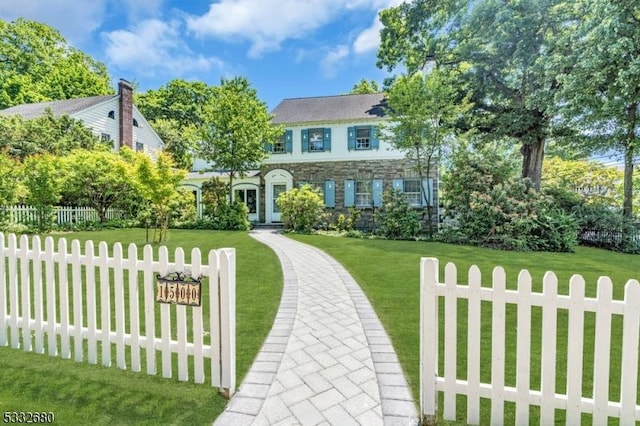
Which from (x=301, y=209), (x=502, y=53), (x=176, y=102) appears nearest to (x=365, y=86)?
(x=502, y=53)

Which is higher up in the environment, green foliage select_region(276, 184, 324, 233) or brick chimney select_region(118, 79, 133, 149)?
brick chimney select_region(118, 79, 133, 149)

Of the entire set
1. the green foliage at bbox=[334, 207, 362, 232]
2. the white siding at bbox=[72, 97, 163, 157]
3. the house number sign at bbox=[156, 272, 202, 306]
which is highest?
the white siding at bbox=[72, 97, 163, 157]

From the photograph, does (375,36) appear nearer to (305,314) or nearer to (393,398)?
(305,314)

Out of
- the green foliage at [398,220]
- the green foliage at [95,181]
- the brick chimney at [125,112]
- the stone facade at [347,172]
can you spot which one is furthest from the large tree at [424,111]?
the brick chimney at [125,112]

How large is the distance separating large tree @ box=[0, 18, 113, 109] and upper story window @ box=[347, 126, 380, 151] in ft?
87.2

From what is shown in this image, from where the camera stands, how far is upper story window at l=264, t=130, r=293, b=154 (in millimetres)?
18844

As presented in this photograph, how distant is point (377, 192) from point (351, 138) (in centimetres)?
320

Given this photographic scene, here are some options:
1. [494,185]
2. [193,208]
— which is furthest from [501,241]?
[193,208]

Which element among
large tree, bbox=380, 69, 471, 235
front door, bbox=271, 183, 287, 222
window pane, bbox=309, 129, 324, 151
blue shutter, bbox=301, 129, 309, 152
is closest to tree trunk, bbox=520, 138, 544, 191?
large tree, bbox=380, 69, 471, 235

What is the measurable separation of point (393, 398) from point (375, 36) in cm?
1892

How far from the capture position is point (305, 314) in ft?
13.9

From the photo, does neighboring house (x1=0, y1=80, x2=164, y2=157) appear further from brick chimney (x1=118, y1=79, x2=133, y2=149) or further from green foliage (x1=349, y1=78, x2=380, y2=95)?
green foliage (x1=349, y1=78, x2=380, y2=95)

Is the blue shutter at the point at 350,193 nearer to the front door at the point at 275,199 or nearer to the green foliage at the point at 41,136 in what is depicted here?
the front door at the point at 275,199

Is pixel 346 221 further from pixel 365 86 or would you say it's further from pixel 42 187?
pixel 365 86
